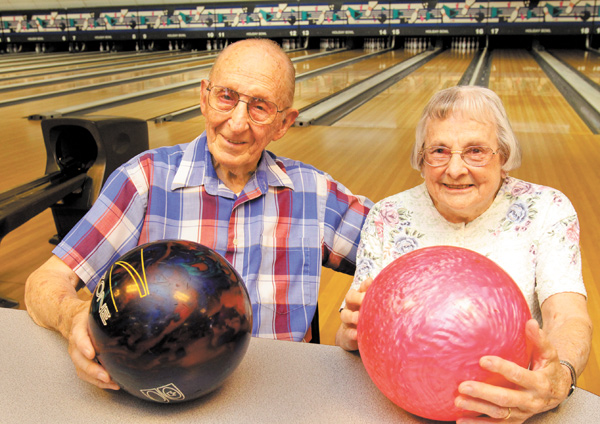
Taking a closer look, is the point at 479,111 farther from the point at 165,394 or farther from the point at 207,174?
the point at 165,394

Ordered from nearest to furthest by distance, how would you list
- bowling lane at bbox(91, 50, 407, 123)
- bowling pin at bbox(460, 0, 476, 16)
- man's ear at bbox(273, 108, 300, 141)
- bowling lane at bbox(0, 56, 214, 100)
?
man's ear at bbox(273, 108, 300, 141) → bowling lane at bbox(91, 50, 407, 123) → bowling lane at bbox(0, 56, 214, 100) → bowling pin at bbox(460, 0, 476, 16)

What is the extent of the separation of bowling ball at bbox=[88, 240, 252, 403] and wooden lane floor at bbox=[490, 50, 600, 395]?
4.38 feet

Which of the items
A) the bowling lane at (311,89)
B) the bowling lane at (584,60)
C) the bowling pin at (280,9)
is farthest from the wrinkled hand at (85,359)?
the bowling pin at (280,9)

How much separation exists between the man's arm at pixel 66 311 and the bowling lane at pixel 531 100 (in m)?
4.12

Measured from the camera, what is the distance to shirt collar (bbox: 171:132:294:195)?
1331 millimetres

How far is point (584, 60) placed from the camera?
8.96 m

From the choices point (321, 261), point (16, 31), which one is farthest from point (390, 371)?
point (16, 31)

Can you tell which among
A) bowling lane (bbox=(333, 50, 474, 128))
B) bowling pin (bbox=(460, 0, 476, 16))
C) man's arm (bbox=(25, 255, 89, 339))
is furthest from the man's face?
bowling pin (bbox=(460, 0, 476, 16))

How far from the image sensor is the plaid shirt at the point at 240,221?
1302mm

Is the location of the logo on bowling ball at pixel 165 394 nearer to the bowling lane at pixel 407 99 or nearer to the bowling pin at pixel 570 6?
the bowling lane at pixel 407 99

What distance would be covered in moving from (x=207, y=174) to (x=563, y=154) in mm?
3182

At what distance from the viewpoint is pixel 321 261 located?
56.3 inches

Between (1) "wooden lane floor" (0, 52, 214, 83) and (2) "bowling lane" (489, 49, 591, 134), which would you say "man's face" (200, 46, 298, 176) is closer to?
(2) "bowling lane" (489, 49, 591, 134)

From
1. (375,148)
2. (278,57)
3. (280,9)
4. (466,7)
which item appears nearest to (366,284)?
(278,57)
